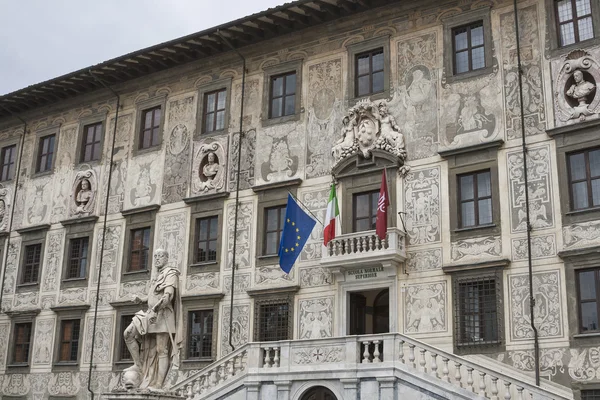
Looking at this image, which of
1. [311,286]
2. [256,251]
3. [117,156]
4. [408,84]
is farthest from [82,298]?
[408,84]

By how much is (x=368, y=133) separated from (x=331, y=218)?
2.90m

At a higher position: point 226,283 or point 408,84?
point 408,84

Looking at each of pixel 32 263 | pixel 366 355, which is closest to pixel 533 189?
pixel 366 355

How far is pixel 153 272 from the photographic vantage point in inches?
1025

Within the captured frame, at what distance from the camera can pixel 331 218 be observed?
2191 cm

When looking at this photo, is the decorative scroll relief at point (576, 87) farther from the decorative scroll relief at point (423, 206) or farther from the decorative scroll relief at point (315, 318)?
the decorative scroll relief at point (315, 318)

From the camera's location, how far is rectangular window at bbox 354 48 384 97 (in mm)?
23781

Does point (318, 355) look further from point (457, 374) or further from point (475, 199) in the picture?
point (475, 199)

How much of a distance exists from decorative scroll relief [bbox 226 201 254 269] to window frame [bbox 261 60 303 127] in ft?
9.09

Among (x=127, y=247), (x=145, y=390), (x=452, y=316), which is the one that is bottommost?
(x=145, y=390)

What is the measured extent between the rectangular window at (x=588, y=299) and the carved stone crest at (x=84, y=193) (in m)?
17.1

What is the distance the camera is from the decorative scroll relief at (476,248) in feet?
66.8

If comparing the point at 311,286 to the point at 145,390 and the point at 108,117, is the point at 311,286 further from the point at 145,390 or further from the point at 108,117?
the point at 108,117

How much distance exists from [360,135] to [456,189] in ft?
11.1
